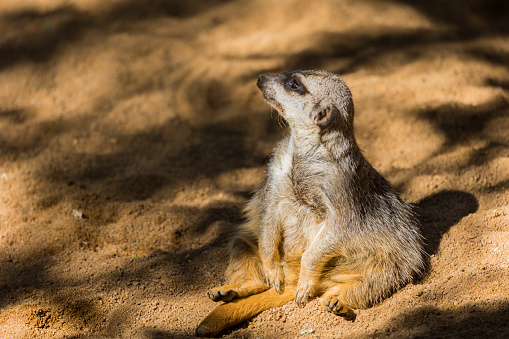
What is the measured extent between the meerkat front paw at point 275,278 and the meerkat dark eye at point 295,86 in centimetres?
98

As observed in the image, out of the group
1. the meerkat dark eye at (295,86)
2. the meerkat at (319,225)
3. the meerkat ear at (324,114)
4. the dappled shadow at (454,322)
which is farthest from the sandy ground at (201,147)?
the meerkat dark eye at (295,86)

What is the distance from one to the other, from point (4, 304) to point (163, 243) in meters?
0.98

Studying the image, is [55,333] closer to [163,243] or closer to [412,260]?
[163,243]

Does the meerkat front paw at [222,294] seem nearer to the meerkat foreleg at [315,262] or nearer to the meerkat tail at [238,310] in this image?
the meerkat tail at [238,310]

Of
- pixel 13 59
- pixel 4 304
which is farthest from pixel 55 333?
pixel 13 59

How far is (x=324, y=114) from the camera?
245 centimetres

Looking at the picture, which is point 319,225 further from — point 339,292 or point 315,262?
point 339,292

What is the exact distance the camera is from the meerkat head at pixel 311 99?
2461 mm

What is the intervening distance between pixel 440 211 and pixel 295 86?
1.39 meters

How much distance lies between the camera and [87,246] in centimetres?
310

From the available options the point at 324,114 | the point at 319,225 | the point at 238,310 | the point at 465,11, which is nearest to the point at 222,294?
the point at 238,310

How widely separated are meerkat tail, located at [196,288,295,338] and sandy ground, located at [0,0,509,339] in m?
0.07

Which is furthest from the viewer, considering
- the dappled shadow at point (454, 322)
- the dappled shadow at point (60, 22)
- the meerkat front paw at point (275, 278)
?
the dappled shadow at point (60, 22)

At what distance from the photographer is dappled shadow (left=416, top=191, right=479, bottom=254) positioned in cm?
303
